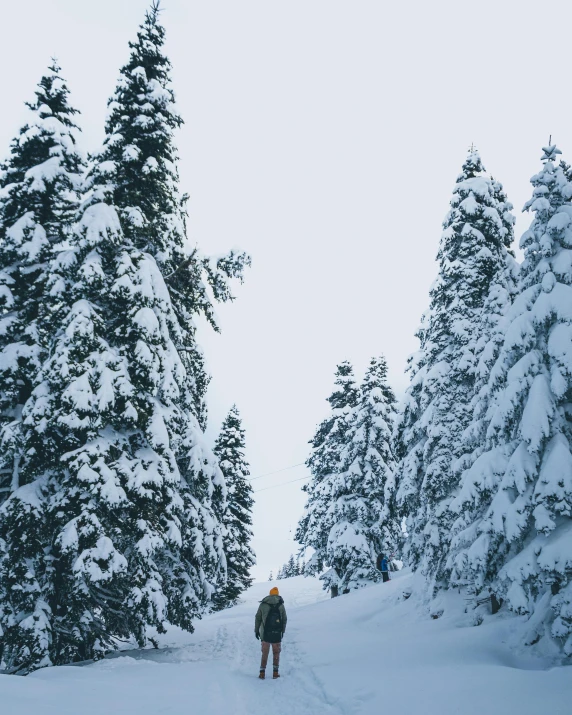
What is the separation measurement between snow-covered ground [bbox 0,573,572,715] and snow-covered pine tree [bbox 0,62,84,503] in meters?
5.15

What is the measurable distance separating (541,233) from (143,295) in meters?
8.77

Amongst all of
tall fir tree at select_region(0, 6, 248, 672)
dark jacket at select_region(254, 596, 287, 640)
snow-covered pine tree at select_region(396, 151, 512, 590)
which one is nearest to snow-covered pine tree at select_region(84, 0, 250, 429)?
tall fir tree at select_region(0, 6, 248, 672)

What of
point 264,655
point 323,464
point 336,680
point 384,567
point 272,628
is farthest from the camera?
point 323,464

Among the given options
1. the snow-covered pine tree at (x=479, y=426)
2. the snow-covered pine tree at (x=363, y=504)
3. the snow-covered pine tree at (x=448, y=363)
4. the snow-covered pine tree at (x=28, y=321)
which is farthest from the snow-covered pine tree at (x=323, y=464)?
the snow-covered pine tree at (x=28, y=321)

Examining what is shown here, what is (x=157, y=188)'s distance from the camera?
42.1 ft

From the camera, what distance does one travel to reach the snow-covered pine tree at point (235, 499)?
3097 centimetres

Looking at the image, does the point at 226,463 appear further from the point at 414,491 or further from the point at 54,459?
the point at 54,459

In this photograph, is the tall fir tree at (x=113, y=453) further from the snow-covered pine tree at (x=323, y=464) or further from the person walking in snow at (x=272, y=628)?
the snow-covered pine tree at (x=323, y=464)

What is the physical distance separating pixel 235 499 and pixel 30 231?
81.0 feet

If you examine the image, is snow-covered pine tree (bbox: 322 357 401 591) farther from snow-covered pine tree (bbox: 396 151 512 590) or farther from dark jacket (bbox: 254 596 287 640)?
dark jacket (bbox: 254 596 287 640)

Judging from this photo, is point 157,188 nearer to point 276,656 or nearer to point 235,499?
point 276,656

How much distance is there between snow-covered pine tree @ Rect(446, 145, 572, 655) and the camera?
8047 mm

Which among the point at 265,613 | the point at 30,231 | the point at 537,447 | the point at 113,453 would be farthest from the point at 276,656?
the point at 30,231

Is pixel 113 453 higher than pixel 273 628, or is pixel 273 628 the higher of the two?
pixel 113 453
